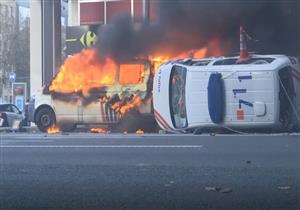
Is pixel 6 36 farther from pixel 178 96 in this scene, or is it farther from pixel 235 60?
pixel 235 60

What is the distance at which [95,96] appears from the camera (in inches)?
509

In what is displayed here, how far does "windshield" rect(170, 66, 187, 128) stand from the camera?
11.2 m

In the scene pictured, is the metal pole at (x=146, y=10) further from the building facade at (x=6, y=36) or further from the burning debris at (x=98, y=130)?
the building facade at (x=6, y=36)

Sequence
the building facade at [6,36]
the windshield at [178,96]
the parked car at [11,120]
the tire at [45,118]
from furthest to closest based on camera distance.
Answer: the building facade at [6,36], the parked car at [11,120], the tire at [45,118], the windshield at [178,96]

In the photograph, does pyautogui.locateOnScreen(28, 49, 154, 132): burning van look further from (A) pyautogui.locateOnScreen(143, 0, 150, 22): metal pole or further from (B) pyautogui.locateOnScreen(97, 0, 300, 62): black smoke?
(A) pyautogui.locateOnScreen(143, 0, 150, 22): metal pole

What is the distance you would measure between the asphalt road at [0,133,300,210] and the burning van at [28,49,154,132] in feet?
11.3

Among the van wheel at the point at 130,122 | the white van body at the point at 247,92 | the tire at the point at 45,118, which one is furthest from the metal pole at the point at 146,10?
the tire at the point at 45,118

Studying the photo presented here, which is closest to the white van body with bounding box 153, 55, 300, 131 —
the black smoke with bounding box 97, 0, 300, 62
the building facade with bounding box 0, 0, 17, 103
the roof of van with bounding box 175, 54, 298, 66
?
the roof of van with bounding box 175, 54, 298, 66

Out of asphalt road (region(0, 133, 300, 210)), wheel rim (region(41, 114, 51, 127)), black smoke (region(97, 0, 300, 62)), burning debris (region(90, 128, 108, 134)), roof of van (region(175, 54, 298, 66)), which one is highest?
black smoke (region(97, 0, 300, 62))

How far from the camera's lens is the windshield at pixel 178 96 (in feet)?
36.9

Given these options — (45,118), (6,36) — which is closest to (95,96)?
(45,118)

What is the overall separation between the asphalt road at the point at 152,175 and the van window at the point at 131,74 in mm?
3495

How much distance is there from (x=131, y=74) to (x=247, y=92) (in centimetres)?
289

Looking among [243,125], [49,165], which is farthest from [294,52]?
[49,165]
